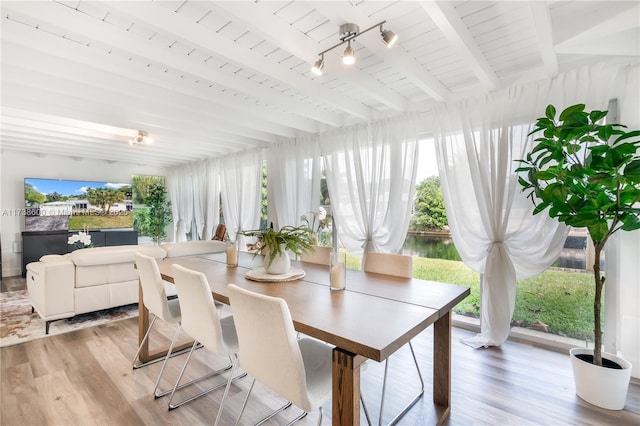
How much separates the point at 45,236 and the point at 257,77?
5.53 metres

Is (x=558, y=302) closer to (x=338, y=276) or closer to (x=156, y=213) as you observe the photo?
(x=338, y=276)

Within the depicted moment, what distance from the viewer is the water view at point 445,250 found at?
8.61 feet

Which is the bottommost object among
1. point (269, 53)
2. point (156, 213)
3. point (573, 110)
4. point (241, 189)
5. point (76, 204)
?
point (156, 213)

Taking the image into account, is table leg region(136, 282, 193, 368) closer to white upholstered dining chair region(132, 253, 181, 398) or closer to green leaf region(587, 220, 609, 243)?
white upholstered dining chair region(132, 253, 181, 398)

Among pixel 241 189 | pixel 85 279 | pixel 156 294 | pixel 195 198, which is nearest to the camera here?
pixel 156 294

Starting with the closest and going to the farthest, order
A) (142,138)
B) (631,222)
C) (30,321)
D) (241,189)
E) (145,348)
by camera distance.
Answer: (631,222) < (145,348) < (30,321) < (142,138) < (241,189)

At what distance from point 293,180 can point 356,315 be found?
11.2ft

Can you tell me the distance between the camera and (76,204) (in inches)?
241

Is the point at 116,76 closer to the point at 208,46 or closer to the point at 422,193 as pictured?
the point at 208,46

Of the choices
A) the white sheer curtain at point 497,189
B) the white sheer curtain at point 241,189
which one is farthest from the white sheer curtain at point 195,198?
the white sheer curtain at point 497,189

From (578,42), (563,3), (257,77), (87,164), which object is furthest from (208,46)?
→ (87,164)

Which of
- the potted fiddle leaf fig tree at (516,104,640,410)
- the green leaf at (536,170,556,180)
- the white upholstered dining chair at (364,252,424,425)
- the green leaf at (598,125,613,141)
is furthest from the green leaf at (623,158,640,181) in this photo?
the white upholstered dining chair at (364,252,424,425)

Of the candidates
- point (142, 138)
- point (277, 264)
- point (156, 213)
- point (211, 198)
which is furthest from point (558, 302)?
point (156, 213)

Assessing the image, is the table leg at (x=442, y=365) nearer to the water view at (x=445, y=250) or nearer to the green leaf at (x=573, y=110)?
A: the green leaf at (x=573, y=110)
